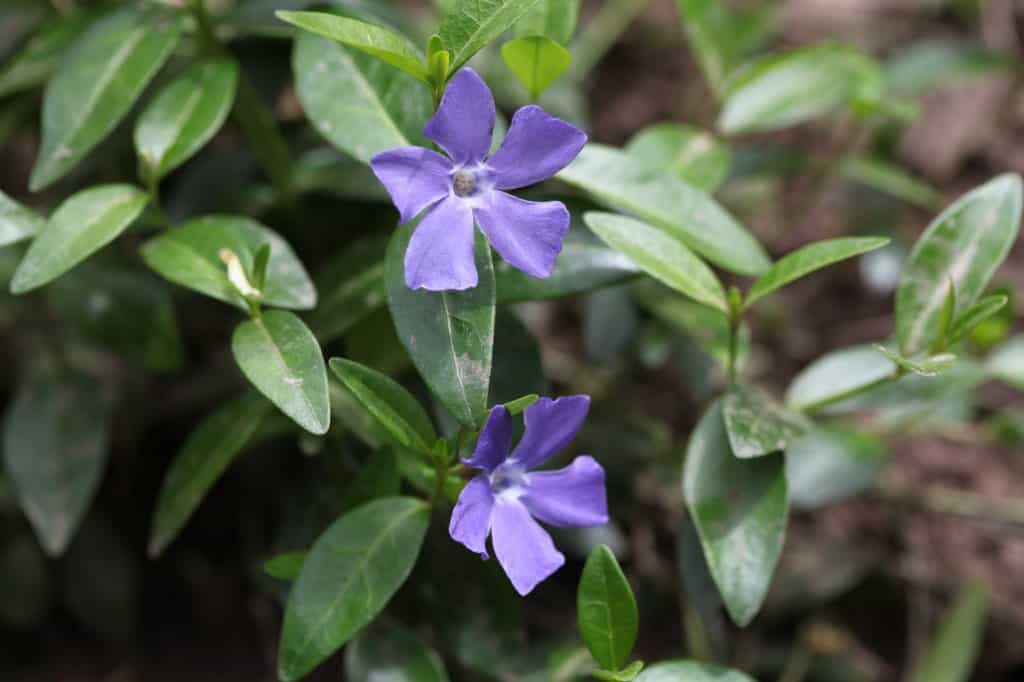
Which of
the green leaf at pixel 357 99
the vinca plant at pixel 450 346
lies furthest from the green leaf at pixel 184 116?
the green leaf at pixel 357 99

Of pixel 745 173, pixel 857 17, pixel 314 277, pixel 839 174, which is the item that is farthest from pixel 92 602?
pixel 857 17

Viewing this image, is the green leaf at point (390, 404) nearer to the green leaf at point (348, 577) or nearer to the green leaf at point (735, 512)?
the green leaf at point (348, 577)

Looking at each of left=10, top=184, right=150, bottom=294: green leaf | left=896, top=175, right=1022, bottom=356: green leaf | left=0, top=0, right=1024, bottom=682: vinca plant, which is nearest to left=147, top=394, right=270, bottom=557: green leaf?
left=0, top=0, right=1024, bottom=682: vinca plant

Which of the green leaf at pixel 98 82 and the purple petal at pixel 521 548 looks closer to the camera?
the purple petal at pixel 521 548

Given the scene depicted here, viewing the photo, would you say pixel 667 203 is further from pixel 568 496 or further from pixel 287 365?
pixel 287 365

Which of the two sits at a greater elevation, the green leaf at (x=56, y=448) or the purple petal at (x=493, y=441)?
the purple petal at (x=493, y=441)

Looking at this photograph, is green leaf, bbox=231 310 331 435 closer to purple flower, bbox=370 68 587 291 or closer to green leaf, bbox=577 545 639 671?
purple flower, bbox=370 68 587 291

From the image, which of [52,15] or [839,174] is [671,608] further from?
[52,15]
